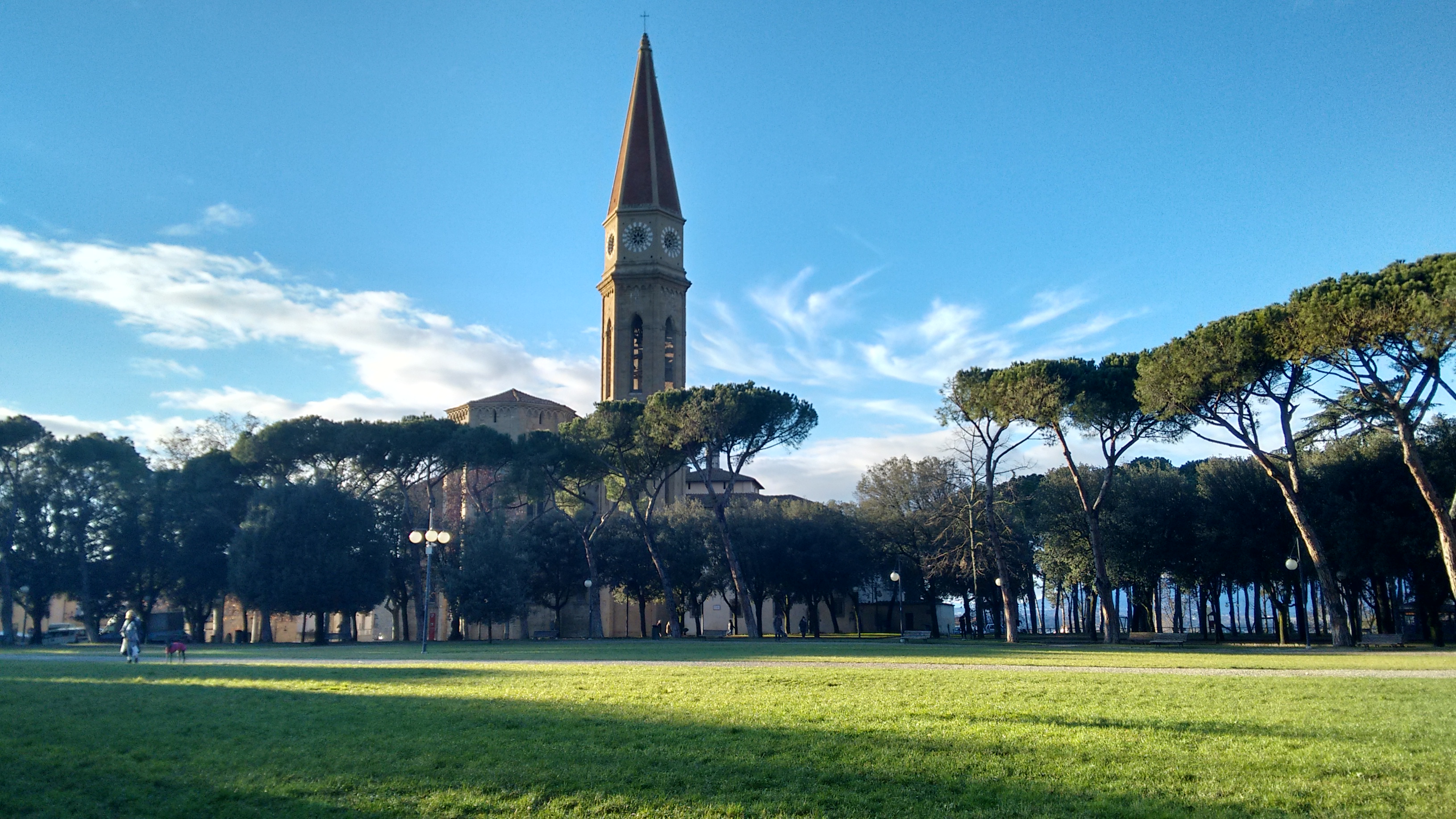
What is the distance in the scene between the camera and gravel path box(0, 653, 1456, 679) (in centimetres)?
1638

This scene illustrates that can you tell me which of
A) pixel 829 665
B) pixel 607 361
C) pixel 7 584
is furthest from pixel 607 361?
pixel 829 665

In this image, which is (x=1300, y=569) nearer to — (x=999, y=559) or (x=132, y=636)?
(x=999, y=559)

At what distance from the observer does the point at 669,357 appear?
74125mm

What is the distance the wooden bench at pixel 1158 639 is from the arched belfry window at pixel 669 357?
43.0m

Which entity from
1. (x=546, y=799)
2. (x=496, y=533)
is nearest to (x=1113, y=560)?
(x=496, y=533)

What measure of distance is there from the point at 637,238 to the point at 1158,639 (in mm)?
50916

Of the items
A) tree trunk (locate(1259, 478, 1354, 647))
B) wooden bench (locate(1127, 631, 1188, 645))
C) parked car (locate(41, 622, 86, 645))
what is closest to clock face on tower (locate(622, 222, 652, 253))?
parked car (locate(41, 622, 86, 645))

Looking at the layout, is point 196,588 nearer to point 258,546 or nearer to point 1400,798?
point 258,546

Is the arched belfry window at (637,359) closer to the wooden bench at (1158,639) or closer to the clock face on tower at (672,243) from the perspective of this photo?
the clock face on tower at (672,243)

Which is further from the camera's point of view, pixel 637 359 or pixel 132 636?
pixel 637 359

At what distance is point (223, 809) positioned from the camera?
22.1ft

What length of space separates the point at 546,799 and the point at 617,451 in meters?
39.6

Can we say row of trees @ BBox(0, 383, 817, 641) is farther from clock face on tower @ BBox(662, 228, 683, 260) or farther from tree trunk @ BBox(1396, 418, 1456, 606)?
clock face on tower @ BBox(662, 228, 683, 260)

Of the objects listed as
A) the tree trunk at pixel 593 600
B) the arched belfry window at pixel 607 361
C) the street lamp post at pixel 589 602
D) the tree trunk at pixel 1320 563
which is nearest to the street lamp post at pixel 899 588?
the tree trunk at pixel 593 600
